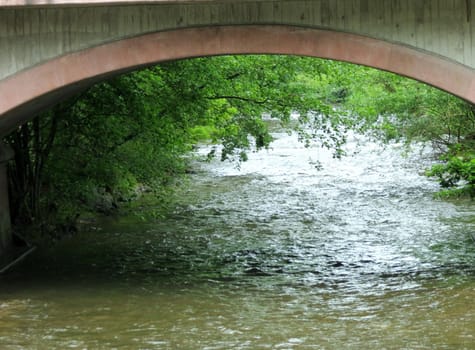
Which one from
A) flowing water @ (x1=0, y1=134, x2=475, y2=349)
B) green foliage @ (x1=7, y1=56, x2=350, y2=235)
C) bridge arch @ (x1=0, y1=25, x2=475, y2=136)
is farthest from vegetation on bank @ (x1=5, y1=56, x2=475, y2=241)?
bridge arch @ (x1=0, y1=25, x2=475, y2=136)

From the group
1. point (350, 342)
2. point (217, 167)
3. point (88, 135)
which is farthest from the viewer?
point (217, 167)

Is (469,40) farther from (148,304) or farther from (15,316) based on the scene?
(15,316)

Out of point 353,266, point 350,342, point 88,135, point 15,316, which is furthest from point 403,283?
point 88,135

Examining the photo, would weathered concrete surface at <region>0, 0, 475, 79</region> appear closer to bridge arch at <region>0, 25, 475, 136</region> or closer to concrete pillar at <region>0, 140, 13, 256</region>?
bridge arch at <region>0, 25, 475, 136</region>

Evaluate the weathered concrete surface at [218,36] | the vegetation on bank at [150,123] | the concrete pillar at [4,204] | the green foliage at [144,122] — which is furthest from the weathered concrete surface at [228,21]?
the green foliage at [144,122]

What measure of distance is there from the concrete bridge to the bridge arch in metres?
0.01

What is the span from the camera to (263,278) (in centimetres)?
1286

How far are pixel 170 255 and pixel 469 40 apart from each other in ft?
19.8

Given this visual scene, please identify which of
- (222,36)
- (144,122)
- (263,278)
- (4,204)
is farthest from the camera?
(144,122)

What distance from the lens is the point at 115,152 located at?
15.5m

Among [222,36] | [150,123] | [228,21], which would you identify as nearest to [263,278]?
[150,123]

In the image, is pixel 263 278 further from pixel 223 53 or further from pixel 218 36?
pixel 218 36

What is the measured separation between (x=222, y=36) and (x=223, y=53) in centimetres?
18

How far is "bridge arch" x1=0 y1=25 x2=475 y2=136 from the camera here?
10070mm
